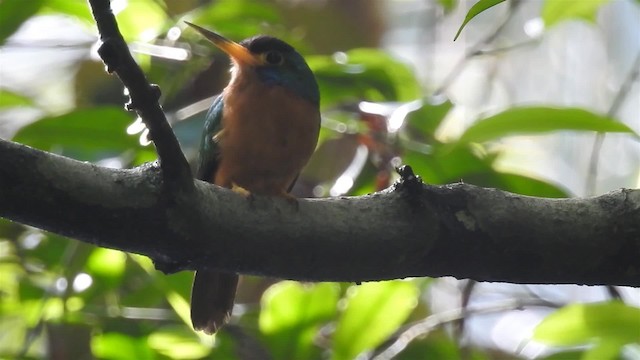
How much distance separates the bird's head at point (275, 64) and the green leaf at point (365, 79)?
42mm

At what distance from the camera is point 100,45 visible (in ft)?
3.55

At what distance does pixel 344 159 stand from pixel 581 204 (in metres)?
2.30

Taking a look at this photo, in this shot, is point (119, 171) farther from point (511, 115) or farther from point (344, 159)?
point (344, 159)

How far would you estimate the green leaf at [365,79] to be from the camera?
250cm

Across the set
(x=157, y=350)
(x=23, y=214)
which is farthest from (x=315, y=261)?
(x=157, y=350)

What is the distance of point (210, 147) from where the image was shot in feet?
7.64

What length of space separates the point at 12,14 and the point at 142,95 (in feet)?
4.24

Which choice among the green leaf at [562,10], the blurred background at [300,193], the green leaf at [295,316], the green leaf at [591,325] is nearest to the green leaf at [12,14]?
the blurred background at [300,193]

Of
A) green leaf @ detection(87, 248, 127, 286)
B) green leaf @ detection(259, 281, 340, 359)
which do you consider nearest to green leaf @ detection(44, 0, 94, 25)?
green leaf @ detection(87, 248, 127, 286)

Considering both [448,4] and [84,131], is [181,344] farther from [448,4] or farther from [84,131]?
[448,4]

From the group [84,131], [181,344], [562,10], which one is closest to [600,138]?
[562,10]

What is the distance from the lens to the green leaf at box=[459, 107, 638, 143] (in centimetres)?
199

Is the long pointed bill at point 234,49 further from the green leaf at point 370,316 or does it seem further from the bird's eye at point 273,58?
the green leaf at point 370,316

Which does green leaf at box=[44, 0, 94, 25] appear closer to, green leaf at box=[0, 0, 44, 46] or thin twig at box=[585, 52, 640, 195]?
green leaf at box=[0, 0, 44, 46]
